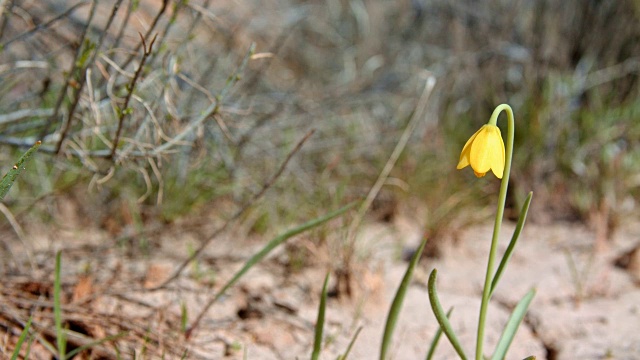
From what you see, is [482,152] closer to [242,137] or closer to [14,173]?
[14,173]

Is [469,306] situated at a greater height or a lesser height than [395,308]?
greater

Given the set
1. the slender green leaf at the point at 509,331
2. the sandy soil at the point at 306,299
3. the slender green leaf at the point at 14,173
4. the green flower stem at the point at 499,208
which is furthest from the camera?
the sandy soil at the point at 306,299

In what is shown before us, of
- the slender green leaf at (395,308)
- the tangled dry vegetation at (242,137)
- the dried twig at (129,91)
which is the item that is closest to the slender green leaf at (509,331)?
the slender green leaf at (395,308)

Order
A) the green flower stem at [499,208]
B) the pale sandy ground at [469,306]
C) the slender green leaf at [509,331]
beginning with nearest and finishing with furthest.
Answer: the green flower stem at [499,208] < the slender green leaf at [509,331] < the pale sandy ground at [469,306]

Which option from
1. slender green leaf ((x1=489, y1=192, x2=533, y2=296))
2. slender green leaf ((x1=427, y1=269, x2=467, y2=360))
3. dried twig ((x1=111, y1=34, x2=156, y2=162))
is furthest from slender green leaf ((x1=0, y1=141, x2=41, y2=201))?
slender green leaf ((x1=489, y1=192, x2=533, y2=296))

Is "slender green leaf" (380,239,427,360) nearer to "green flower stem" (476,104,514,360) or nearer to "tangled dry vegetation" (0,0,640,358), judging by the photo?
"green flower stem" (476,104,514,360)

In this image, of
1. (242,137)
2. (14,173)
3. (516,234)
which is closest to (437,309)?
(516,234)

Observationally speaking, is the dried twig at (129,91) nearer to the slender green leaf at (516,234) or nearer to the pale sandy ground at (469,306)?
the pale sandy ground at (469,306)

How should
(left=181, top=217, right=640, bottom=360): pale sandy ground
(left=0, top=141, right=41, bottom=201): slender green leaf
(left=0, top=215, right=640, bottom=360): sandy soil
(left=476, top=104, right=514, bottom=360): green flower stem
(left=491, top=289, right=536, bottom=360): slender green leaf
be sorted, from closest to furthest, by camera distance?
(left=0, top=141, right=41, bottom=201): slender green leaf
(left=476, top=104, right=514, bottom=360): green flower stem
(left=491, top=289, right=536, bottom=360): slender green leaf
(left=0, top=215, right=640, bottom=360): sandy soil
(left=181, top=217, right=640, bottom=360): pale sandy ground
